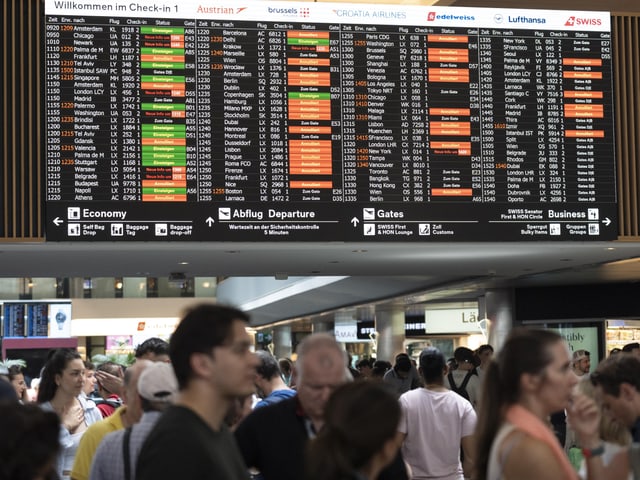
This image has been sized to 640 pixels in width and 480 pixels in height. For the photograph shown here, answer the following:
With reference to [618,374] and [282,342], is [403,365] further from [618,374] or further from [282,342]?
[282,342]

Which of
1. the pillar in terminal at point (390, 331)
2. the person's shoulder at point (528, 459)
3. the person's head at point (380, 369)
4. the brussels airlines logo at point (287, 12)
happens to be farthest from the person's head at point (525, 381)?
the pillar in terminal at point (390, 331)

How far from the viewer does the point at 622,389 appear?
13.3 ft

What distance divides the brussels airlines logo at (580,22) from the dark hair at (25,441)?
8.19 metres

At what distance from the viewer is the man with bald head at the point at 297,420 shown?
401 centimetres

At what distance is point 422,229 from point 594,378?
207 inches

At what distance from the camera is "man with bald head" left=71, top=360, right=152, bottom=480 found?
452 cm

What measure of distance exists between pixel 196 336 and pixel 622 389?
183 centimetres

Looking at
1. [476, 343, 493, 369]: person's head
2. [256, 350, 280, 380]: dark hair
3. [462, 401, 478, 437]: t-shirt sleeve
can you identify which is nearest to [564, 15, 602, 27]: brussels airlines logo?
[476, 343, 493, 369]: person's head

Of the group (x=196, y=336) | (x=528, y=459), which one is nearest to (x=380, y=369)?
(x=528, y=459)

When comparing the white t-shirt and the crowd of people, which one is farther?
the white t-shirt

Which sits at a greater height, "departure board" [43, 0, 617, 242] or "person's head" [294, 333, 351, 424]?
"departure board" [43, 0, 617, 242]

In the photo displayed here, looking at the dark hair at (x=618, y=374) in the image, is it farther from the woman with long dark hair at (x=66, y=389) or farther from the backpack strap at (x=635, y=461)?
the woman with long dark hair at (x=66, y=389)

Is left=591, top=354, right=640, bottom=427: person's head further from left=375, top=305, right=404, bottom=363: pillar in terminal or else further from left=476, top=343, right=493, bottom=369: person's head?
left=375, top=305, right=404, bottom=363: pillar in terminal

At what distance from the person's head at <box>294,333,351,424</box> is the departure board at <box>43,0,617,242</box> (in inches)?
207
